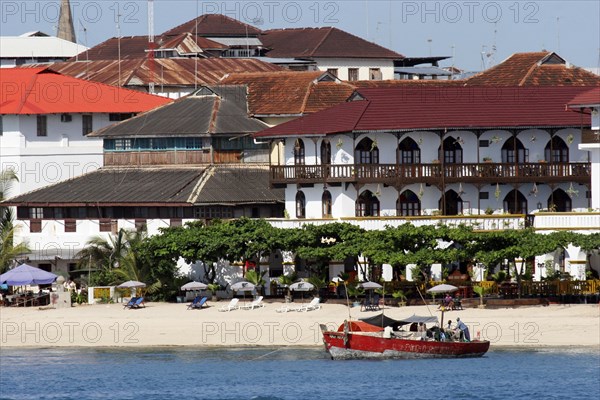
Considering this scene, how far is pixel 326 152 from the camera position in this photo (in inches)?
3462

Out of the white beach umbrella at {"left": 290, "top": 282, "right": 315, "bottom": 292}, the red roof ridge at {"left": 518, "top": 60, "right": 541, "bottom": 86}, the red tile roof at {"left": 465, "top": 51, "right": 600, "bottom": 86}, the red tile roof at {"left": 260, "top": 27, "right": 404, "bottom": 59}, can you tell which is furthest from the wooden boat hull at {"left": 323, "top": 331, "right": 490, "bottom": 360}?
the red tile roof at {"left": 260, "top": 27, "right": 404, "bottom": 59}

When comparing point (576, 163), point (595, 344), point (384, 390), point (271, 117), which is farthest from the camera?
point (271, 117)

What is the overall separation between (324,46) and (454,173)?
62.8m

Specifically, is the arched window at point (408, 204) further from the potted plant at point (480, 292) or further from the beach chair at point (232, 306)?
the beach chair at point (232, 306)

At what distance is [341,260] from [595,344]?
14908mm

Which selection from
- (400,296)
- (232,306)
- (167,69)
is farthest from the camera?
(167,69)

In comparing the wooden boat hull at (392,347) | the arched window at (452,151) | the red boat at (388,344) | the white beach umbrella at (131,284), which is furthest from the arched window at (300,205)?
the wooden boat hull at (392,347)

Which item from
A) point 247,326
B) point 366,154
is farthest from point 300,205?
point 247,326

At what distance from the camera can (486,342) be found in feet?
229

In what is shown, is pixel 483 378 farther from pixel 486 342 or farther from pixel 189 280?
pixel 189 280

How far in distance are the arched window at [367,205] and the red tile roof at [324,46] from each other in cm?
5840

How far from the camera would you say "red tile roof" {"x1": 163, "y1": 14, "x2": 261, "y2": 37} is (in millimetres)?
152875

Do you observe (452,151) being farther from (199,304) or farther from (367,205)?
(199,304)

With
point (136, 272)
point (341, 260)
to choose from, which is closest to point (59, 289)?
point (136, 272)
